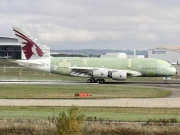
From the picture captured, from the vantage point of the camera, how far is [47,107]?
38.1 m

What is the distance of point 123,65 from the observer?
70.6 m

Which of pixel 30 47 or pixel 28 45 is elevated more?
pixel 28 45

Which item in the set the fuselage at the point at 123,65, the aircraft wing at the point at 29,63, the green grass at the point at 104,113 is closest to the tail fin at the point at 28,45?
the aircraft wing at the point at 29,63

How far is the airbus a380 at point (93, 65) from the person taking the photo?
230 ft

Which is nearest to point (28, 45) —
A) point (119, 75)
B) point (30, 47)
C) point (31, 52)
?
point (30, 47)

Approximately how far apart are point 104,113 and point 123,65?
3675 centimetres

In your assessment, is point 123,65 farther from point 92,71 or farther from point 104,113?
point 104,113

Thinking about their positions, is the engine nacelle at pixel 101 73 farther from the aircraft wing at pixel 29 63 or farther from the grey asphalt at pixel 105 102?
the grey asphalt at pixel 105 102

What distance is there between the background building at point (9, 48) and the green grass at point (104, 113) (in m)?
152

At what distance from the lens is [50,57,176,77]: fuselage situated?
7031 centimetres

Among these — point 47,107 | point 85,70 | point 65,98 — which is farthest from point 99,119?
point 85,70

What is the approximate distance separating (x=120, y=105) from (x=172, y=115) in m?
7.30

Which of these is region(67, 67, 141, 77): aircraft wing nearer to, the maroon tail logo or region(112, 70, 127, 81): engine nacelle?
region(112, 70, 127, 81): engine nacelle

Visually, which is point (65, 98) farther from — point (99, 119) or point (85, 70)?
point (85, 70)
